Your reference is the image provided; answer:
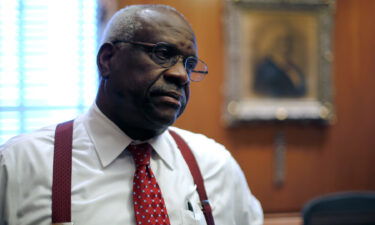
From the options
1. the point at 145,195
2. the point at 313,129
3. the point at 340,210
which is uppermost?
the point at 145,195

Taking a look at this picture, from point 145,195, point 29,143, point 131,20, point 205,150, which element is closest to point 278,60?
point 205,150

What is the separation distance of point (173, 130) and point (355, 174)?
68.0 inches

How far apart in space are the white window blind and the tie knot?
3.80 ft

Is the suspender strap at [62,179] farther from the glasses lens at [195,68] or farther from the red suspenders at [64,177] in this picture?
the glasses lens at [195,68]

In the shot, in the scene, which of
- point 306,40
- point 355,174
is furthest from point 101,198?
point 355,174

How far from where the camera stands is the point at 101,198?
3.42ft

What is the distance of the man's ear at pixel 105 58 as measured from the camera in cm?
113

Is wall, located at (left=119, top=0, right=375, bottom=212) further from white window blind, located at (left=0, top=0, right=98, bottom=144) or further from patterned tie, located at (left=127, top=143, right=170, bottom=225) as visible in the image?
patterned tie, located at (left=127, top=143, right=170, bottom=225)

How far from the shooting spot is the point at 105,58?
3.74ft

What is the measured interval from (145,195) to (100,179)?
14cm

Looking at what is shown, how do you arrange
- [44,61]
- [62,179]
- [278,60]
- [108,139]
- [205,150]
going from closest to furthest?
[62,179], [108,139], [205,150], [44,61], [278,60]

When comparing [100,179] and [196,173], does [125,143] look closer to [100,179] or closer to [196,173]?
[100,179]

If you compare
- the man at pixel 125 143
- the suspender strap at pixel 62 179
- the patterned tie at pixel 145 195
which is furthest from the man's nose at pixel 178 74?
the suspender strap at pixel 62 179

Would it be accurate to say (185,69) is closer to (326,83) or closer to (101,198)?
(101,198)
